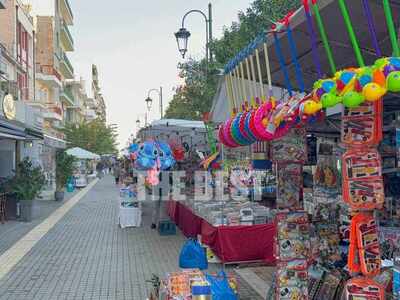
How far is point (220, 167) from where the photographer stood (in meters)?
9.78

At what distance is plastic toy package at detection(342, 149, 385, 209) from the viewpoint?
314 centimetres

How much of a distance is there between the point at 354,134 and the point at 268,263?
17.1 feet

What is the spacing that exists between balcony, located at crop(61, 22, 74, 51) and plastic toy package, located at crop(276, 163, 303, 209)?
46.3 meters

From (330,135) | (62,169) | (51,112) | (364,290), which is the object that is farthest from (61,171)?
(51,112)

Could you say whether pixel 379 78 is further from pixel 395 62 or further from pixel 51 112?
pixel 51 112

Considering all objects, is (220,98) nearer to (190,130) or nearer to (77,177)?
(190,130)

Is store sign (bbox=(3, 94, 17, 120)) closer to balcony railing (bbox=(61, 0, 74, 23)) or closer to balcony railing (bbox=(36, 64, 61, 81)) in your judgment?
balcony railing (bbox=(36, 64, 61, 81))

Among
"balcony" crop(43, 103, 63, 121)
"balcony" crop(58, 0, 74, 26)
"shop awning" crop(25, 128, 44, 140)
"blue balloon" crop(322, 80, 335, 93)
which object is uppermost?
"balcony" crop(58, 0, 74, 26)

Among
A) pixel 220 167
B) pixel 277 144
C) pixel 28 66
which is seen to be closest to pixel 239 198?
pixel 220 167

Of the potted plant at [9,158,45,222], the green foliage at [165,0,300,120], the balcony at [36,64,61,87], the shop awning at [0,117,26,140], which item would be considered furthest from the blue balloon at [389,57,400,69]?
the balcony at [36,64,61,87]

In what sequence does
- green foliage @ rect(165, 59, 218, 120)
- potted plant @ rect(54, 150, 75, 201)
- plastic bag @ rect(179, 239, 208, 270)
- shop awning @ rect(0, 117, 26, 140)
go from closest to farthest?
plastic bag @ rect(179, 239, 208, 270) < shop awning @ rect(0, 117, 26, 140) < green foliage @ rect(165, 59, 218, 120) < potted plant @ rect(54, 150, 75, 201)

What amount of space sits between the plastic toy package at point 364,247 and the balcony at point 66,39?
1895 inches

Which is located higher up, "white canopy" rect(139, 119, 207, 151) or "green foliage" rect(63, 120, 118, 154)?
"green foliage" rect(63, 120, 118, 154)

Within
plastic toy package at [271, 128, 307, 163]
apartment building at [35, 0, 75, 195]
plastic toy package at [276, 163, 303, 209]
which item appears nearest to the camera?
plastic toy package at [271, 128, 307, 163]
